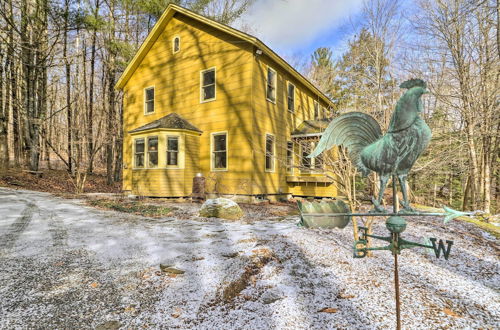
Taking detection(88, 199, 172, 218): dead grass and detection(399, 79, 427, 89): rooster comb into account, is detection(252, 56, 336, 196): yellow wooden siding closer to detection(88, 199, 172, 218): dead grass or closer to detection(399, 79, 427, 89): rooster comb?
detection(88, 199, 172, 218): dead grass

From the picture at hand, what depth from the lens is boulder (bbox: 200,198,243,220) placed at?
7250 millimetres

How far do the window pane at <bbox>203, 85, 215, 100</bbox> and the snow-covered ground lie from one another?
7.76 metres

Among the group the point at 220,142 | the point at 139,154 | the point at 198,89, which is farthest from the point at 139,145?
the point at 220,142

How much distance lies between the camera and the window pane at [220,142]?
432 inches

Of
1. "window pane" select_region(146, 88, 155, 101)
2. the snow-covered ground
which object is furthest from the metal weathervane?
"window pane" select_region(146, 88, 155, 101)

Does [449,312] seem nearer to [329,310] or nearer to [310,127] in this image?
[329,310]

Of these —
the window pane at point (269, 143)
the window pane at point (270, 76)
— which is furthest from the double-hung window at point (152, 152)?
the window pane at point (270, 76)

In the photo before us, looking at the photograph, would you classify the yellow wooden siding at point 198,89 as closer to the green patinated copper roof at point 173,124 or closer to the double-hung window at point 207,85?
the double-hung window at point 207,85

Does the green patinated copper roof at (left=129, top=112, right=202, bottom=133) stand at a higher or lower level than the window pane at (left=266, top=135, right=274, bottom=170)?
higher

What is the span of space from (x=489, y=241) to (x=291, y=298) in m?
5.13

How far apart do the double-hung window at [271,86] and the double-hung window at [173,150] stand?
15.2 ft

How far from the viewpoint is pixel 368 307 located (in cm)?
255

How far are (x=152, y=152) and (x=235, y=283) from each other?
377 inches

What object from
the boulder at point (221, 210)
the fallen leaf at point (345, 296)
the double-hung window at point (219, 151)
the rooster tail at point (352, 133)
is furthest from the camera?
the double-hung window at point (219, 151)
